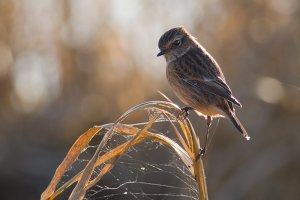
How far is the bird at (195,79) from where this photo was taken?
5.20 metres

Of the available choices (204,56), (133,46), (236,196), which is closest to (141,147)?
(236,196)

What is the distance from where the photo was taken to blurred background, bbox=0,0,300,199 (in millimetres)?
8844

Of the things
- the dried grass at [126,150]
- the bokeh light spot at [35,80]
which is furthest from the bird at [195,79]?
the bokeh light spot at [35,80]

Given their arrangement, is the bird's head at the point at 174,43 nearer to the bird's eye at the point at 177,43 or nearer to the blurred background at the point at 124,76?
the bird's eye at the point at 177,43

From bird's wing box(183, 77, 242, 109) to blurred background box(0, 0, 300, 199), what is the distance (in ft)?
10.7

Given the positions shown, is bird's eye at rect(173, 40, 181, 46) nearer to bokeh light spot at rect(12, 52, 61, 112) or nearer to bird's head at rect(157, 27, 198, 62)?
bird's head at rect(157, 27, 198, 62)

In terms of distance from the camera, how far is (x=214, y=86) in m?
5.30

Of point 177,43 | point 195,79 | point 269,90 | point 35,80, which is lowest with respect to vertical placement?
point 269,90

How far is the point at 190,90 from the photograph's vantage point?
5.42 meters

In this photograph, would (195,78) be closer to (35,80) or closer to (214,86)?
(214,86)

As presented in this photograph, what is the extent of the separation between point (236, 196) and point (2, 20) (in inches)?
192

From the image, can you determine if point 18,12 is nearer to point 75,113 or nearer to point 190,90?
point 75,113

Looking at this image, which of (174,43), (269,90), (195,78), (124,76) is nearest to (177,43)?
(174,43)

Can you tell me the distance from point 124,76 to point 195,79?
4.73 m
